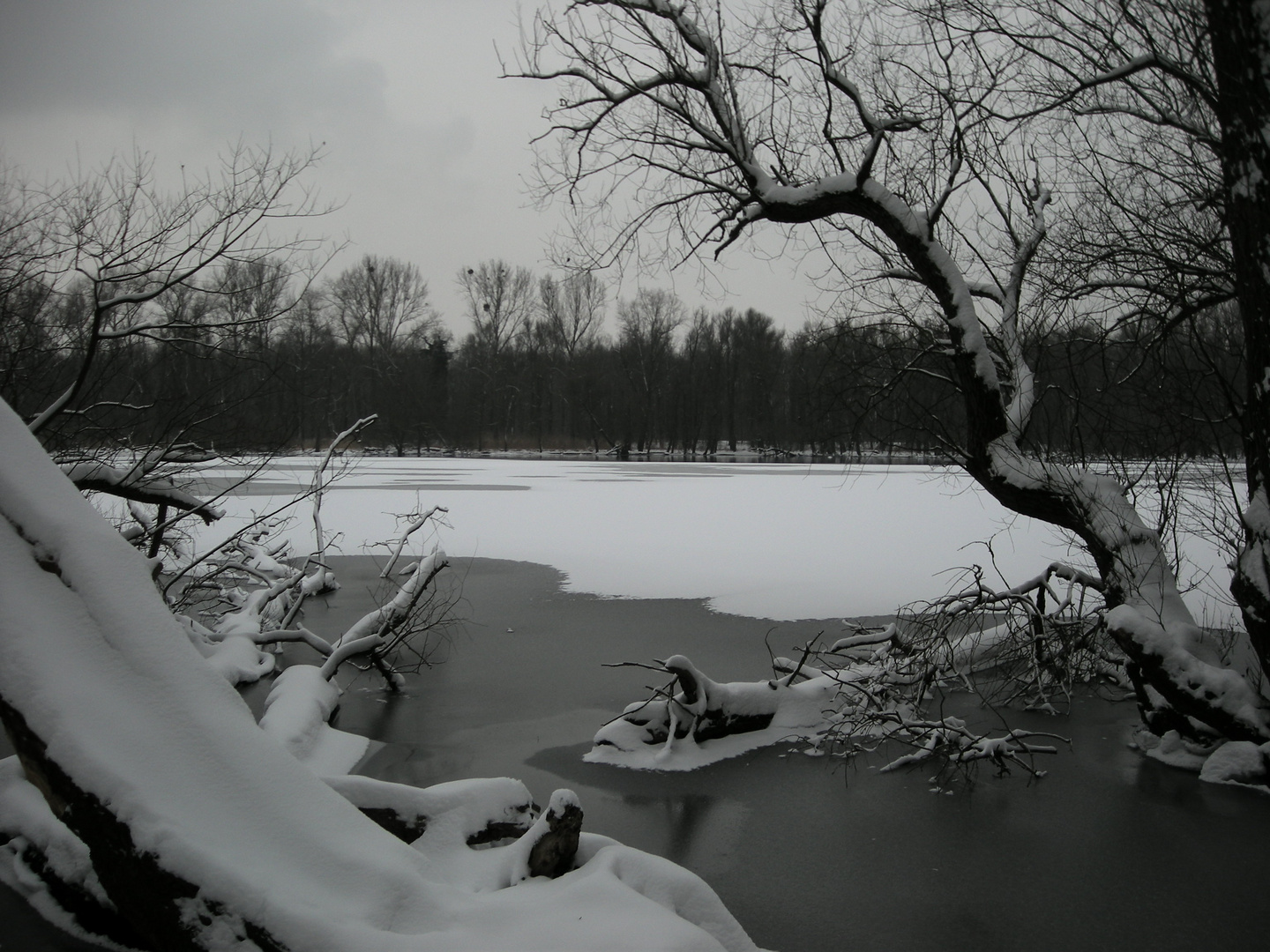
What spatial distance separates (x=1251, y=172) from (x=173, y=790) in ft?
18.6

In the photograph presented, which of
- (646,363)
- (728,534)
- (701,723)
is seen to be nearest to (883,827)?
(701,723)

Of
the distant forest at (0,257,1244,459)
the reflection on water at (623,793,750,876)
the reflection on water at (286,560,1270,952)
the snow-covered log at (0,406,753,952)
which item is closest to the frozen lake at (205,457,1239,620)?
the distant forest at (0,257,1244,459)

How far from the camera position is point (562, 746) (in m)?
7.13

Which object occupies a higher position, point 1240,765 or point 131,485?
point 131,485

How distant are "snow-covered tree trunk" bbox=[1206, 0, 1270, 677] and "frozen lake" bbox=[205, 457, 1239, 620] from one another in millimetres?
4280

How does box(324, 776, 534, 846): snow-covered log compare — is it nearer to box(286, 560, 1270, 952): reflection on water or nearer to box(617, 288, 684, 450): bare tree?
box(286, 560, 1270, 952): reflection on water

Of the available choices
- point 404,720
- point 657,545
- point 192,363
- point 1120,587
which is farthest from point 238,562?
point 1120,587

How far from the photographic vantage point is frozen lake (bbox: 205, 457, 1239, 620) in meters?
13.4

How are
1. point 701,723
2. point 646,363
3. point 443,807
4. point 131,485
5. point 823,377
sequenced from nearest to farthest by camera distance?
1. point 443,807
2. point 701,723
3. point 131,485
4. point 823,377
5. point 646,363

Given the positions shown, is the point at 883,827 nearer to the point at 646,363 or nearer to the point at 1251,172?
the point at 1251,172

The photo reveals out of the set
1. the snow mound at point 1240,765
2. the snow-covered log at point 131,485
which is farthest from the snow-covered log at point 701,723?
the snow-covered log at point 131,485

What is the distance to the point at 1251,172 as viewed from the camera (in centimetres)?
486

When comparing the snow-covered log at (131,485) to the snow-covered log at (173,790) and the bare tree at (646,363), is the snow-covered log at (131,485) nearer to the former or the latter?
the snow-covered log at (173,790)

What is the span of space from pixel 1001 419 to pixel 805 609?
16.2ft
